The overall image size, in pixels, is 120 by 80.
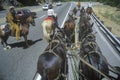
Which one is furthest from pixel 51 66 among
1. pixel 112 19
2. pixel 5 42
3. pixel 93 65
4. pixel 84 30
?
pixel 112 19

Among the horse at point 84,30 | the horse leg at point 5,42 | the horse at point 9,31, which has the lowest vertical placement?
the horse leg at point 5,42

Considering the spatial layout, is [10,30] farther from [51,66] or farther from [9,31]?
[51,66]

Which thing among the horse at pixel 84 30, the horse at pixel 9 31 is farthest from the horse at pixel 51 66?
the horse at pixel 9 31

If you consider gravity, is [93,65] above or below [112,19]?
above

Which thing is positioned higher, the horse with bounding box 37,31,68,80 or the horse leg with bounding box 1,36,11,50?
the horse with bounding box 37,31,68,80

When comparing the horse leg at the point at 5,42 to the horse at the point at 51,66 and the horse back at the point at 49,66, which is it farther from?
the horse back at the point at 49,66

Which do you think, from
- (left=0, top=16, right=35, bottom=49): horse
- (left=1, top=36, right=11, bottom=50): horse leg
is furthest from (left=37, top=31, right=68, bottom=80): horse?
(left=0, top=16, right=35, bottom=49): horse

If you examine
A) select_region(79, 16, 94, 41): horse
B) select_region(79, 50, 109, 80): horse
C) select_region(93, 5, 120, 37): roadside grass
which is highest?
select_region(79, 50, 109, 80): horse

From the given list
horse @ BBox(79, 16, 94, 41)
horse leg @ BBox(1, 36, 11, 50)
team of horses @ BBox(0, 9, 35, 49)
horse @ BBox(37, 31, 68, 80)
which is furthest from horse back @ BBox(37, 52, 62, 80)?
team of horses @ BBox(0, 9, 35, 49)

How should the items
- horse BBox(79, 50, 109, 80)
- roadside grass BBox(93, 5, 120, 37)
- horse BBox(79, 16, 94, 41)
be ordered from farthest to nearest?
roadside grass BBox(93, 5, 120, 37) → horse BBox(79, 16, 94, 41) → horse BBox(79, 50, 109, 80)

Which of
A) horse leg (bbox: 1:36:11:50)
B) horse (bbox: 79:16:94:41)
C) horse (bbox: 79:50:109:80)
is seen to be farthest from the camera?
horse leg (bbox: 1:36:11:50)

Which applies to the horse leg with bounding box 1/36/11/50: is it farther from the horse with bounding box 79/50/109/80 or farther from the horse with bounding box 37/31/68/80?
the horse with bounding box 79/50/109/80

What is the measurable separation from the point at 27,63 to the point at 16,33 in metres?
4.70

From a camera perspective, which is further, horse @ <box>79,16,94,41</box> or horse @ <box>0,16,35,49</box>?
horse @ <box>0,16,35,49</box>
